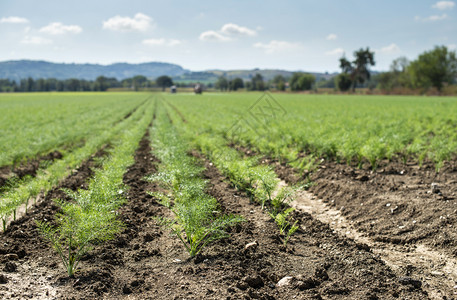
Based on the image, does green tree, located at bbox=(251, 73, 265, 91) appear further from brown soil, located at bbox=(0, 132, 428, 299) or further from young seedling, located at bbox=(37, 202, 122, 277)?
young seedling, located at bbox=(37, 202, 122, 277)

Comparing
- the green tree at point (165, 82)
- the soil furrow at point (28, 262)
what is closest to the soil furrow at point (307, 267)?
the soil furrow at point (28, 262)

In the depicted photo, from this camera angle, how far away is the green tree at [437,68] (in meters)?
84.9

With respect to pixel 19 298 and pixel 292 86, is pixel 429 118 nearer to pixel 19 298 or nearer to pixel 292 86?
pixel 19 298

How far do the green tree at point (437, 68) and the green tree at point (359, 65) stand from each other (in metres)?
14.2

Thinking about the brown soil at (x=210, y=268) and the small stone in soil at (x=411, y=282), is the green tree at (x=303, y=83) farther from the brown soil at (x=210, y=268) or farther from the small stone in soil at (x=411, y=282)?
the small stone in soil at (x=411, y=282)

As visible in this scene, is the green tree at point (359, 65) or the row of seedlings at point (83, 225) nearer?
the row of seedlings at point (83, 225)

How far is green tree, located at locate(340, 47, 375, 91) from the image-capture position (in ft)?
320

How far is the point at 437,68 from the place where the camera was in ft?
278

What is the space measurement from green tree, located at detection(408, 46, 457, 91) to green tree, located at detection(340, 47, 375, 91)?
1420 cm

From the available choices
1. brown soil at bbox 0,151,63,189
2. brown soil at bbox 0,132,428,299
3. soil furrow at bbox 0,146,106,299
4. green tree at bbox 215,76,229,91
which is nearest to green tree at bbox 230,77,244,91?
green tree at bbox 215,76,229,91

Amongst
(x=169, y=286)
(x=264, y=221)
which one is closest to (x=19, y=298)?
(x=169, y=286)

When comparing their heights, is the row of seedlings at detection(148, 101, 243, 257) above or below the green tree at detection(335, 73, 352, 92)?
below

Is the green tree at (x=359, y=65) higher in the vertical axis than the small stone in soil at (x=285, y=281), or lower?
higher

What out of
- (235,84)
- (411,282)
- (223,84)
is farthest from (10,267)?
(223,84)
